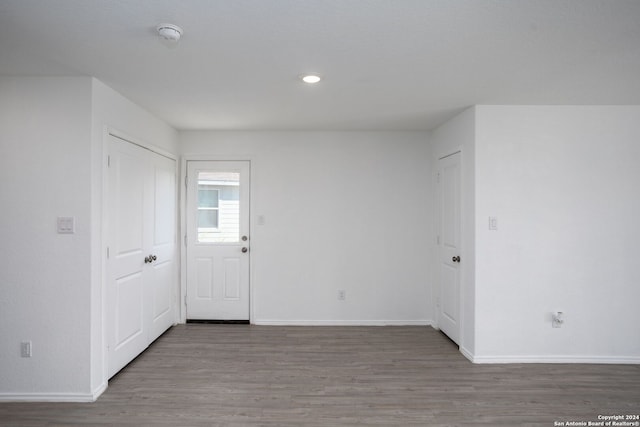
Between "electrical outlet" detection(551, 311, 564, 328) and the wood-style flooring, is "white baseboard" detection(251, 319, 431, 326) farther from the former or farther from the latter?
"electrical outlet" detection(551, 311, 564, 328)

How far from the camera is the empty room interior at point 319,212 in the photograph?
7.16 feet

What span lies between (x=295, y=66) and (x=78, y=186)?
1.81 metres

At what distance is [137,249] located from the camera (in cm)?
353

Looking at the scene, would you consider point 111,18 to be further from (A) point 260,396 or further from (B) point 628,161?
(B) point 628,161

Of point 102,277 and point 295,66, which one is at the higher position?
point 295,66

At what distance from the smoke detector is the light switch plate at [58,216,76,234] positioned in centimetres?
158

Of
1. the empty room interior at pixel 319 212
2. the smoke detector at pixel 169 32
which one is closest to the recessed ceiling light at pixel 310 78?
the empty room interior at pixel 319 212

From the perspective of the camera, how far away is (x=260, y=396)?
283 centimetres

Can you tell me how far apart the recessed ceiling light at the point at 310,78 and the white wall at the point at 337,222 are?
186cm

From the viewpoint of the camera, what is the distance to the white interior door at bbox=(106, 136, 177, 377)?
309 centimetres

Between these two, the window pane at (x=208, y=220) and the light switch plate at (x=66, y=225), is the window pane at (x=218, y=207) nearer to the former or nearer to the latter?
the window pane at (x=208, y=220)

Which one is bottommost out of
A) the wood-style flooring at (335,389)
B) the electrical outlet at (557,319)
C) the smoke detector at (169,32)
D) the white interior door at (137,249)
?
the wood-style flooring at (335,389)

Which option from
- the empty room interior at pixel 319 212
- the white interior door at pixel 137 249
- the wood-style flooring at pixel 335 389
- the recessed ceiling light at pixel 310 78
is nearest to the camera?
the empty room interior at pixel 319 212

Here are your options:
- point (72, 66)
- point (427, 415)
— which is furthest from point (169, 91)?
point (427, 415)
